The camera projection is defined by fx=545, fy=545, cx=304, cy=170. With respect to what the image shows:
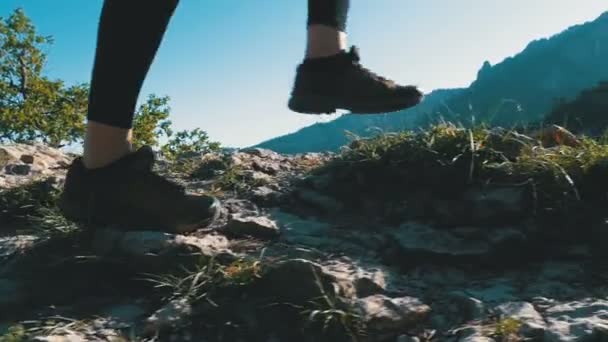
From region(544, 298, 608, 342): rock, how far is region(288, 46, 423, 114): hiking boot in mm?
1087

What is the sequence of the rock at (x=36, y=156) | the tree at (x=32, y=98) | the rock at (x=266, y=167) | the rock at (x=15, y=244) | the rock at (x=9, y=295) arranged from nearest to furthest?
the rock at (x=9, y=295), the rock at (x=15, y=244), the rock at (x=266, y=167), the rock at (x=36, y=156), the tree at (x=32, y=98)

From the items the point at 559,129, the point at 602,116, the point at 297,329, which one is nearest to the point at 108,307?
the point at 297,329

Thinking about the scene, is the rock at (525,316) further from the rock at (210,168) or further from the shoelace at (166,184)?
the rock at (210,168)

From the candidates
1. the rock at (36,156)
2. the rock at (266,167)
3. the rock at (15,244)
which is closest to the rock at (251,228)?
the rock at (15,244)

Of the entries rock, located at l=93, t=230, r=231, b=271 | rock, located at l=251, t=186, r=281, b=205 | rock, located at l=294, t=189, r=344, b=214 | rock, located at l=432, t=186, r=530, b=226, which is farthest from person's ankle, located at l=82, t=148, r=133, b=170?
rock, located at l=432, t=186, r=530, b=226

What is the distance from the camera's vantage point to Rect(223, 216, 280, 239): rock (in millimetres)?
3125

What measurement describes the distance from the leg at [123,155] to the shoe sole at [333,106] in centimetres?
67

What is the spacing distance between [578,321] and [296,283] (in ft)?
3.66

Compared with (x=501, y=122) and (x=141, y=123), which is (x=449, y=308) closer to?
(x=501, y=122)

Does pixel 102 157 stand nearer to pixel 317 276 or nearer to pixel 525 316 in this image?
pixel 317 276

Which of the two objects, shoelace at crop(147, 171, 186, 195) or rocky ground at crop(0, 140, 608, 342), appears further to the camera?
shoelace at crop(147, 171, 186, 195)

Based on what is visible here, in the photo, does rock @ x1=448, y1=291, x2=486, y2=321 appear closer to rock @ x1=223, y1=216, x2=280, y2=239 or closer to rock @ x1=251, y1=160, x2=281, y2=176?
rock @ x1=223, y1=216, x2=280, y2=239

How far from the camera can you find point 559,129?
426 centimetres

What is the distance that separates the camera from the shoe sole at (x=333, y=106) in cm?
256
